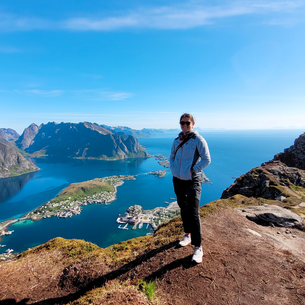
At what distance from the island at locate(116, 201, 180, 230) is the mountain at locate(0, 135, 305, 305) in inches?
2677

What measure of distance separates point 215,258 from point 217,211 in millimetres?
5389

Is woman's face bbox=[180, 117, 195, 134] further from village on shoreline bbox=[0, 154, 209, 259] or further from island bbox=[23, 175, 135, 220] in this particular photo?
island bbox=[23, 175, 135, 220]

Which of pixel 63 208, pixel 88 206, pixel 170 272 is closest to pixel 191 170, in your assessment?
pixel 170 272

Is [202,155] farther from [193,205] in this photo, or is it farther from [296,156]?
[296,156]

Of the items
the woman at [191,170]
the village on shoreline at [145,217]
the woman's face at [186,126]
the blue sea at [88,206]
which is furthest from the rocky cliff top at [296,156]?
the blue sea at [88,206]

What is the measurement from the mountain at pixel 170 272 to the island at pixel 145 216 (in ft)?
223

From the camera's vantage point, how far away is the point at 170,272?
4.90m

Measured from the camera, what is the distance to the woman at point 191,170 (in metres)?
5.30

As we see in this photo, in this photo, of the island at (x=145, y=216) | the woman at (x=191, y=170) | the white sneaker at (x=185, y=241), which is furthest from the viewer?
the island at (x=145, y=216)

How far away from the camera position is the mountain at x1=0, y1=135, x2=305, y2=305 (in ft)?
13.7

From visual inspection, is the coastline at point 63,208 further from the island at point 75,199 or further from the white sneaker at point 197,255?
the white sneaker at point 197,255

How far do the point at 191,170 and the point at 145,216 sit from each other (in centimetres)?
8046

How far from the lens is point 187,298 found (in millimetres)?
4102


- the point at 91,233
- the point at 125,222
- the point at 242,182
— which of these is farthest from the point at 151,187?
the point at 242,182
